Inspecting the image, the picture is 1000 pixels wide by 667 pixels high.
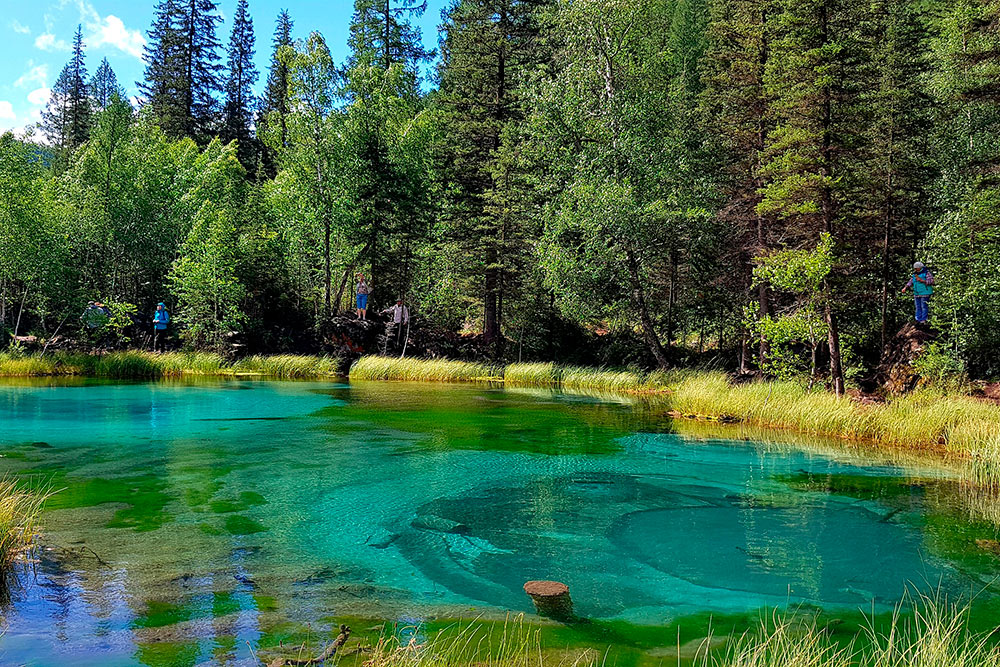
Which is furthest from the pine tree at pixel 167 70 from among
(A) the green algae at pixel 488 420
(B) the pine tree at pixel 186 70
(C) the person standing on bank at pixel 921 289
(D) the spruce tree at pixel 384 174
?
(C) the person standing on bank at pixel 921 289

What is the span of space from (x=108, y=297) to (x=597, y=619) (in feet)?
95.6

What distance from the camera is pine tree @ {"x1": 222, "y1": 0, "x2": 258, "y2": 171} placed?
46.3 meters

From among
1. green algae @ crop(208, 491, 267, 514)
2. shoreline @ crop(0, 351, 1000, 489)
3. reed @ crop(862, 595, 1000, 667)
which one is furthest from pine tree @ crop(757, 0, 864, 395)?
green algae @ crop(208, 491, 267, 514)

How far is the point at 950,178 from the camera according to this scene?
66.5ft

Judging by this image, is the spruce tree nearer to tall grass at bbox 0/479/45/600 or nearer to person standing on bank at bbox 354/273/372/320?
person standing on bank at bbox 354/273/372/320

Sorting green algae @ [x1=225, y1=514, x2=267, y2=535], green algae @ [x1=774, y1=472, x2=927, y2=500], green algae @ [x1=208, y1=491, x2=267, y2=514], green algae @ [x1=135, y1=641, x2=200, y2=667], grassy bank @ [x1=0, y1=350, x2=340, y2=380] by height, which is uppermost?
grassy bank @ [x1=0, y1=350, x2=340, y2=380]

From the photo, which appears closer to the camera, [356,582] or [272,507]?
[356,582]

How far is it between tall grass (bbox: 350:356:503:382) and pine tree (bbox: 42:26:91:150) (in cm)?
2898

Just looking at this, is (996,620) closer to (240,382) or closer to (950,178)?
(950,178)

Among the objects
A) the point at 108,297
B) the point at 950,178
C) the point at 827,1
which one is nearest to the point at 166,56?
the point at 108,297

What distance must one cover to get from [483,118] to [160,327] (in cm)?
1650

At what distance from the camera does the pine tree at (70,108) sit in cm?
4619

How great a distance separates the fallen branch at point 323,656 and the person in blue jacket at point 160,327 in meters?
25.4

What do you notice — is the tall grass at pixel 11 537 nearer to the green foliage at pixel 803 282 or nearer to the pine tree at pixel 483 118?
the green foliage at pixel 803 282
